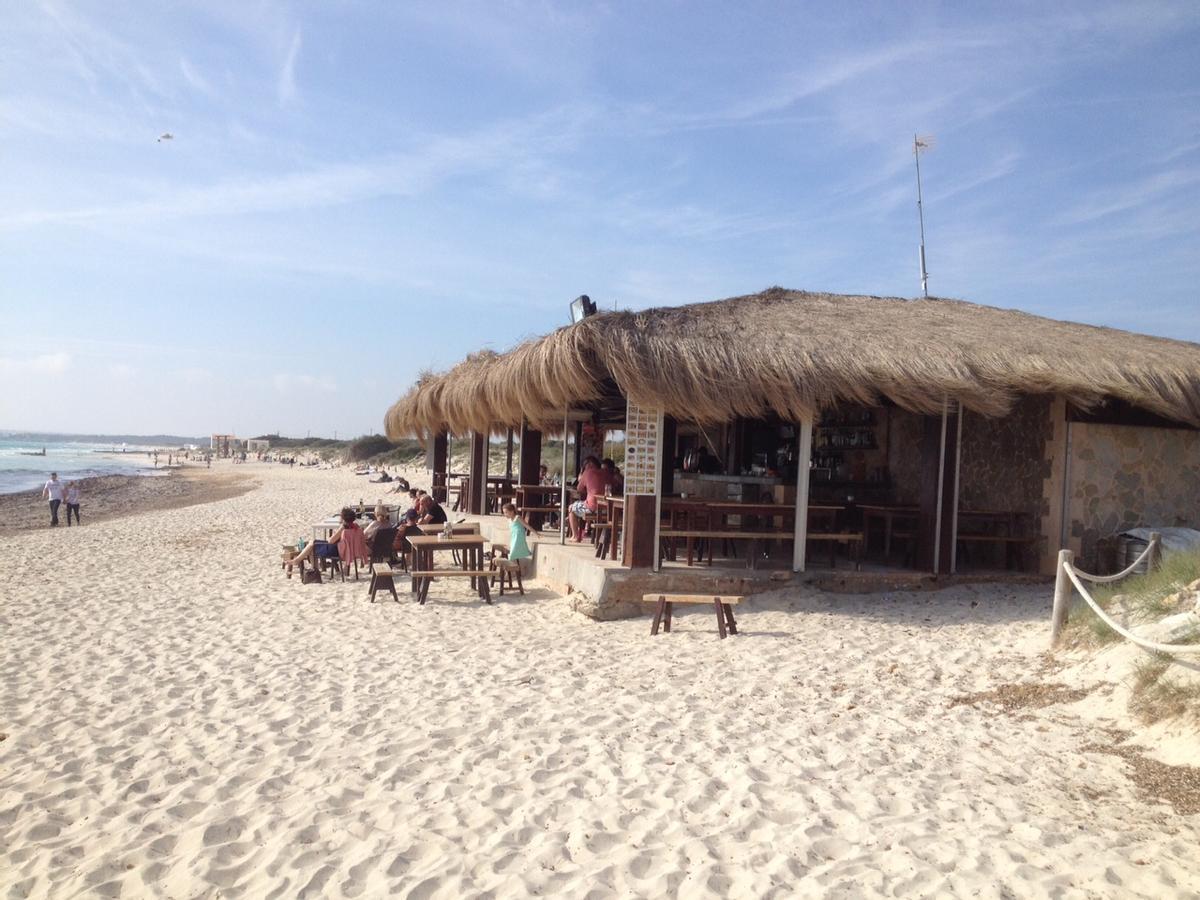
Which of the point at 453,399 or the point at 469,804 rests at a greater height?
the point at 453,399

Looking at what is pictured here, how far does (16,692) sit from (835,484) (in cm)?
852

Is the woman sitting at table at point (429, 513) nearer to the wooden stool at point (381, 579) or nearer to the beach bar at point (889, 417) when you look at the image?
the beach bar at point (889, 417)

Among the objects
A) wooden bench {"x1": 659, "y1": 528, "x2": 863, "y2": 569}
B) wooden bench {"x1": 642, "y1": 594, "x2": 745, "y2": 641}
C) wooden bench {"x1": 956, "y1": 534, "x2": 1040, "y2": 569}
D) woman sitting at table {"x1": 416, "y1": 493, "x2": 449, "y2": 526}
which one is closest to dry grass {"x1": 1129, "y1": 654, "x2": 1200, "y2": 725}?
wooden bench {"x1": 642, "y1": 594, "x2": 745, "y2": 641}

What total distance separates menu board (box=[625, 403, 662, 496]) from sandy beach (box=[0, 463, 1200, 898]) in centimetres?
136

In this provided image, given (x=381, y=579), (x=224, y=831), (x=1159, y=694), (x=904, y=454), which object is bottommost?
(x=224, y=831)

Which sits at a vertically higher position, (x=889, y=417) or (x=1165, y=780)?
(x=889, y=417)

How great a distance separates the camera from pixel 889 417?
34.9 ft

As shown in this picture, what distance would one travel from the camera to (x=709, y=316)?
8758 mm

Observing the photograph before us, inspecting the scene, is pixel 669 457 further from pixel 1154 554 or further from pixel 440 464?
pixel 440 464

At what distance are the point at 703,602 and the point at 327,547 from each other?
16.4 ft

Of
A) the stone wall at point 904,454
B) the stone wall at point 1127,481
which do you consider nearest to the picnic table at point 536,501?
the stone wall at point 904,454

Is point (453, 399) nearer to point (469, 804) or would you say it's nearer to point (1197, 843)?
point (469, 804)

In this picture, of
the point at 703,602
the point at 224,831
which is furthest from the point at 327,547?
the point at 224,831

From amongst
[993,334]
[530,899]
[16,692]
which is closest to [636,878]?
[530,899]
